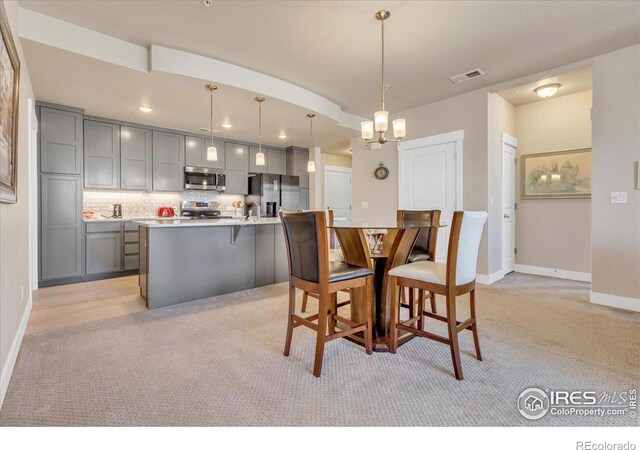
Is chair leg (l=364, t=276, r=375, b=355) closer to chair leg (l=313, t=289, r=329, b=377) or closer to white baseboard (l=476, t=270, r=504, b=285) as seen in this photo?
chair leg (l=313, t=289, r=329, b=377)

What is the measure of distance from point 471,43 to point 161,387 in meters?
3.88

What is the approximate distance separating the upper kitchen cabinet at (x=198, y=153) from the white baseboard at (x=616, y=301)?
600cm

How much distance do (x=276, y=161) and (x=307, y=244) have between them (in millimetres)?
5271

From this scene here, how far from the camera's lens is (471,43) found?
3031 mm

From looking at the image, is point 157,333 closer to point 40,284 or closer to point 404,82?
point 40,284

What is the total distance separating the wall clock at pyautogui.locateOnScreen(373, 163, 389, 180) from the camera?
532 cm

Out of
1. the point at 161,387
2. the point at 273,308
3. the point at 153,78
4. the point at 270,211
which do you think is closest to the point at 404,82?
the point at 153,78

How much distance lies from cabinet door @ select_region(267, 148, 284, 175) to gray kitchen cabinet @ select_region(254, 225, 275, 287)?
3.00 m

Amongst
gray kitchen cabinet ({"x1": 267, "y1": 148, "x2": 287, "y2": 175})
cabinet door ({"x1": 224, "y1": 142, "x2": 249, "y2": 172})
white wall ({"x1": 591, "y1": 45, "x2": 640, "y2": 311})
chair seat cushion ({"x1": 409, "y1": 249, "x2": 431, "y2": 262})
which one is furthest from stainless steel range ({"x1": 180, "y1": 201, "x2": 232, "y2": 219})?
white wall ({"x1": 591, "y1": 45, "x2": 640, "y2": 311})

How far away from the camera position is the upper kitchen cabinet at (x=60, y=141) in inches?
158

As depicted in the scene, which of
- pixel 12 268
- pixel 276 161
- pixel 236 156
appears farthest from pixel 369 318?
pixel 276 161
